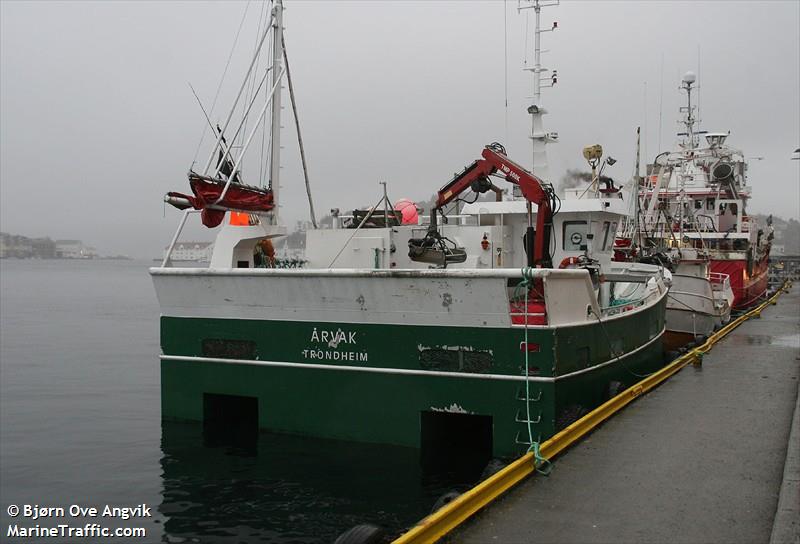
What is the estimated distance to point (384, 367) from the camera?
8828 millimetres

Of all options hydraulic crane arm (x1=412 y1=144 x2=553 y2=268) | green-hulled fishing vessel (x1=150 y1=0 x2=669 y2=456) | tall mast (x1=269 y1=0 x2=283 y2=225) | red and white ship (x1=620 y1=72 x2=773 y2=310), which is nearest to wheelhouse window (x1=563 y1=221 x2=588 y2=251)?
green-hulled fishing vessel (x1=150 y1=0 x2=669 y2=456)

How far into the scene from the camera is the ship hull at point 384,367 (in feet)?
27.1

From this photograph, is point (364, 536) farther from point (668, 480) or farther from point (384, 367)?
point (384, 367)

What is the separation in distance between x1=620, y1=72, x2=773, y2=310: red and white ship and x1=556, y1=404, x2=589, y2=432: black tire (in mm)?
20600

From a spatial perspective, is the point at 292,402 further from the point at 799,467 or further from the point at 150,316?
the point at 150,316

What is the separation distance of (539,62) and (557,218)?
407cm

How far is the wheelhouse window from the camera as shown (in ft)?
40.9

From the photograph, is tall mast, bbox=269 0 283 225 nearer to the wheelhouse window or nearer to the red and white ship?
the wheelhouse window

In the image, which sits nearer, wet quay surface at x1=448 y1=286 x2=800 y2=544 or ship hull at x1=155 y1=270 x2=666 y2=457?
wet quay surface at x1=448 y1=286 x2=800 y2=544

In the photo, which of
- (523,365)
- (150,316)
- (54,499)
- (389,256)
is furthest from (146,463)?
(150,316)

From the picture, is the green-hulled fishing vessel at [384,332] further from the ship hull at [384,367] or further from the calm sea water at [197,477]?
the calm sea water at [197,477]

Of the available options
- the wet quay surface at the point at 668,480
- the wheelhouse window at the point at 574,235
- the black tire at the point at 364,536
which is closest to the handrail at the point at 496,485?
the wet quay surface at the point at 668,480

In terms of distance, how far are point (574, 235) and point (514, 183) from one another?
2.28 metres

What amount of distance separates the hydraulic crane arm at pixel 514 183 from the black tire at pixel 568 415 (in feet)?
8.21
